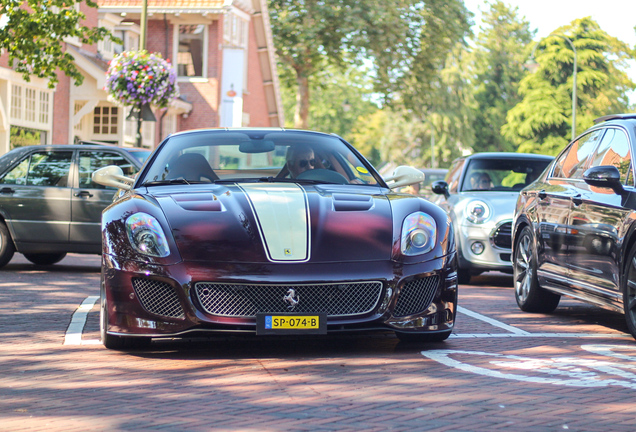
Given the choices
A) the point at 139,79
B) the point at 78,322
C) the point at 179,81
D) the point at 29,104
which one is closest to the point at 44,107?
the point at 29,104

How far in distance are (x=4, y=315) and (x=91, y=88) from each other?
22.3 metres

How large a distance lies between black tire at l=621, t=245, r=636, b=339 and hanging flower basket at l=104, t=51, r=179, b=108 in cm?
1752

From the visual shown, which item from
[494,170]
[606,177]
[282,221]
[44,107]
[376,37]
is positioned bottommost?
[282,221]

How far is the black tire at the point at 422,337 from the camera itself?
20.7ft

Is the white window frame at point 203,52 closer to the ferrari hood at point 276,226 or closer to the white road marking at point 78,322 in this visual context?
the white road marking at point 78,322

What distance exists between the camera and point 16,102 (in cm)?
2623

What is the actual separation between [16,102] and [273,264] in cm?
2215

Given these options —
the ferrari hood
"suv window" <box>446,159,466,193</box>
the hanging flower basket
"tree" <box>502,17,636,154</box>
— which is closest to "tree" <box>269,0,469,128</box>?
"tree" <box>502,17,636,154</box>

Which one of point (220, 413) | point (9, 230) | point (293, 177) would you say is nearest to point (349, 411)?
point (220, 413)

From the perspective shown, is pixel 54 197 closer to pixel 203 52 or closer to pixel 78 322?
pixel 78 322

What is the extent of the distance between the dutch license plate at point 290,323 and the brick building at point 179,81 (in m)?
20.9

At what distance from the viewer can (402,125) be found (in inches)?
3054

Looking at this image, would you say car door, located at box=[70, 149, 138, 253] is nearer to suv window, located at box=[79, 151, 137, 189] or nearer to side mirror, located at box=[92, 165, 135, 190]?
suv window, located at box=[79, 151, 137, 189]

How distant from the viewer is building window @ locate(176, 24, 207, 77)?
39094mm
